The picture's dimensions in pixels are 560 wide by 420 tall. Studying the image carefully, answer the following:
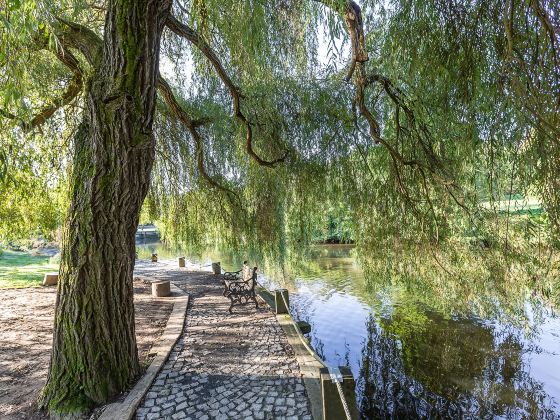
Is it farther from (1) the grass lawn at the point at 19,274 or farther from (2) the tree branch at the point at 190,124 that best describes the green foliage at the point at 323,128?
(1) the grass lawn at the point at 19,274

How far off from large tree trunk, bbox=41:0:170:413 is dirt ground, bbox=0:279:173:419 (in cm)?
51

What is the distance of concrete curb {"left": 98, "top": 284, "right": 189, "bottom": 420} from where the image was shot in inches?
133

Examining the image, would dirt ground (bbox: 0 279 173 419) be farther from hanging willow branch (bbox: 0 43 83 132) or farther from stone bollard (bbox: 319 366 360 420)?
hanging willow branch (bbox: 0 43 83 132)

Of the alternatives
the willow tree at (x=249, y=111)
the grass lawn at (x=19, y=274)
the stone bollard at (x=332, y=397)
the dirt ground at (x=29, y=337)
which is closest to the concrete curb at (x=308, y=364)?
the stone bollard at (x=332, y=397)

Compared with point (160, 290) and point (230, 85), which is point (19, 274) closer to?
point (160, 290)

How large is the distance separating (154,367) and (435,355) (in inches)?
235

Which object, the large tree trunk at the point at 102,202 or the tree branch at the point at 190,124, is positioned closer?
the large tree trunk at the point at 102,202

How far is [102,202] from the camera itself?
11.5 feet

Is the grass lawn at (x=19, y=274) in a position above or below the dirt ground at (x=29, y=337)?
above

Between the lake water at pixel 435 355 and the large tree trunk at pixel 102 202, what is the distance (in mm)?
3525

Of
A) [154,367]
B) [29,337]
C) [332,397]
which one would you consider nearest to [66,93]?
[154,367]

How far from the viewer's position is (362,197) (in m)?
4.94

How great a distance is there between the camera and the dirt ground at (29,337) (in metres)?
3.89

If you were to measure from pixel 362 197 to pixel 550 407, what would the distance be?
15.2ft
